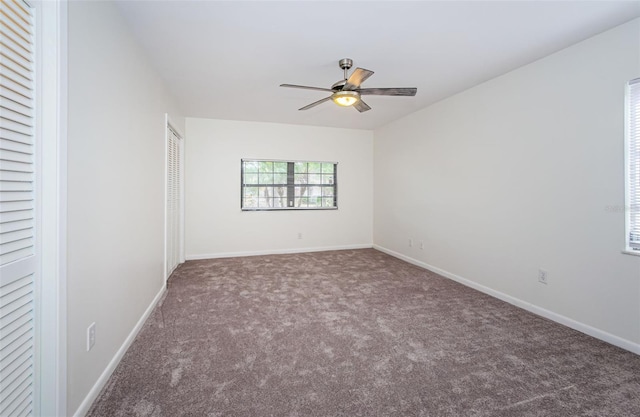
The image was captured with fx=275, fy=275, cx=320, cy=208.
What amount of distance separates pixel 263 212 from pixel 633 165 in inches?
180

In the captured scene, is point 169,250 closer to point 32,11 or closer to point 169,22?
point 169,22

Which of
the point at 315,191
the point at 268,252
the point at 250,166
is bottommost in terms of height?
the point at 268,252

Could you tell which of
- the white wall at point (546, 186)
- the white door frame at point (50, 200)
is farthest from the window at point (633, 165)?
the white door frame at point (50, 200)

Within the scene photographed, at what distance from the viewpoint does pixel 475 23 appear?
2100 millimetres

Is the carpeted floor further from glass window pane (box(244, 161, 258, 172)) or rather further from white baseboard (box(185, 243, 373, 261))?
glass window pane (box(244, 161, 258, 172))

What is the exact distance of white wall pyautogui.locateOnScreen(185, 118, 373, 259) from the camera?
15.6ft

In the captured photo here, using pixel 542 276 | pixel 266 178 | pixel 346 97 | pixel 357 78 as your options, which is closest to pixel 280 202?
pixel 266 178

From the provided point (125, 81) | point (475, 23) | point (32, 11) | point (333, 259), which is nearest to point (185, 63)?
point (125, 81)

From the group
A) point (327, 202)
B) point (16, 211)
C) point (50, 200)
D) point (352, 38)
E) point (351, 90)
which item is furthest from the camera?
point (327, 202)

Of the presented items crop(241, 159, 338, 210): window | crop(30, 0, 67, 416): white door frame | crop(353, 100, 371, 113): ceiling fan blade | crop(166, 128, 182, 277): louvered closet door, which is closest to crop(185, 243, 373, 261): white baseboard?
crop(166, 128, 182, 277): louvered closet door

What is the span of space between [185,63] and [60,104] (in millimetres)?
1794

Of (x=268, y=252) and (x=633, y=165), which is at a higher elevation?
(x=633, y=165)

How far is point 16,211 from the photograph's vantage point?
1090mm

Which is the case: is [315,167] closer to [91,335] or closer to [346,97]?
[346,97]
